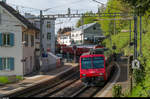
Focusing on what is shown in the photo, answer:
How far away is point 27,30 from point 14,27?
8.92ft

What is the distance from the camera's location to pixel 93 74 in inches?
802

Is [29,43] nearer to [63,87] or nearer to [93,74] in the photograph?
[63,87]

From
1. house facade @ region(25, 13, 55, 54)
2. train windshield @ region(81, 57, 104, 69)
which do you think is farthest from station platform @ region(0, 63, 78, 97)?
house facade @ region(25, 13, 55, 54)

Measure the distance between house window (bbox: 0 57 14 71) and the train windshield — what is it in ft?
37.5

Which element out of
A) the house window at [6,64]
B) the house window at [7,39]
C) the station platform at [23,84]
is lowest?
the station platform at [23,84]

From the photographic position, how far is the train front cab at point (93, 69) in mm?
20302

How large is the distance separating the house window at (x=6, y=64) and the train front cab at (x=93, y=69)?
1141 cm

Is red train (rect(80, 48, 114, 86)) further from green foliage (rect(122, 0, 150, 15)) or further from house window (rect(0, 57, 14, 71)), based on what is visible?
house window (rect(0, 57, 14, 71))

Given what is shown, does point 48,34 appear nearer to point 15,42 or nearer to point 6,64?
point 15,42

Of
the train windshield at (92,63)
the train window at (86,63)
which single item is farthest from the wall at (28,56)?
the train windshield at (92,63)

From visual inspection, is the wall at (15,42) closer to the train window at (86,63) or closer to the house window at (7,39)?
the house window at (7,39)

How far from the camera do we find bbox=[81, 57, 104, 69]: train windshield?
20641 mm

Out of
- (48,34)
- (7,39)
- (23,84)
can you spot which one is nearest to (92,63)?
(23,84)

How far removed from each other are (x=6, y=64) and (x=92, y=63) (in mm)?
12776
